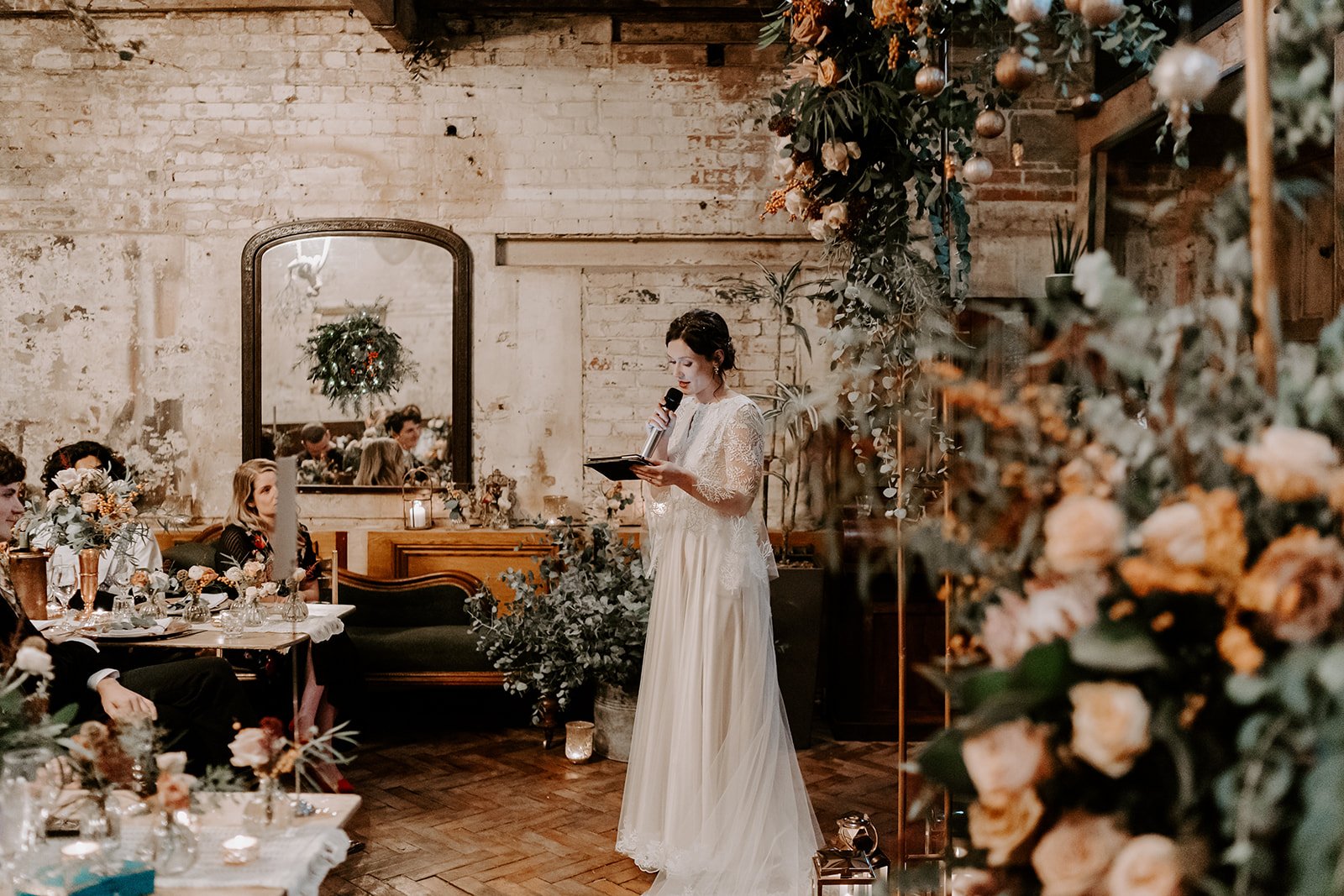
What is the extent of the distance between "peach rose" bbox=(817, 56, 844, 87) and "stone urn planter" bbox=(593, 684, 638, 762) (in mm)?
3047

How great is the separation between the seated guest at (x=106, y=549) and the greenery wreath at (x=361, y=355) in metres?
1.37

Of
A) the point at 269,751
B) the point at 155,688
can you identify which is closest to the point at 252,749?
the point at 269,751

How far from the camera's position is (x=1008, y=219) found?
5980mm

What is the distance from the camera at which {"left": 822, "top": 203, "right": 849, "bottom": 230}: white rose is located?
2.64 m

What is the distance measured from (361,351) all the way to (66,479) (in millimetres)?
2341

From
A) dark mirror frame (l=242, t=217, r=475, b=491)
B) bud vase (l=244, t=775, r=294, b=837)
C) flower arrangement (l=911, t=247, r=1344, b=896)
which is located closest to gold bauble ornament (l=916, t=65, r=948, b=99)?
flower arrangement (l=911, t=247, r=1344, b=896)

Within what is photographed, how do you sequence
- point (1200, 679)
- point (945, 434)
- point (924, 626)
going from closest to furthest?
1. point (1200, 679)
2. point (945, 434)
3. point (924, 626)

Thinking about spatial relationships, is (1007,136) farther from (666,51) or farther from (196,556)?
(196,556)

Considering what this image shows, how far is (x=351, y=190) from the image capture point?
20.2ft

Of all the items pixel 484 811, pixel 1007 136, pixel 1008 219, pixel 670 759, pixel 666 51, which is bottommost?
pixel 484 811

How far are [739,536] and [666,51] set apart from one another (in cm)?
360

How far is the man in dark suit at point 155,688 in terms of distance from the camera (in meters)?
3.12

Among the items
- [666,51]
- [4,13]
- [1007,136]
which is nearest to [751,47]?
[666,51]

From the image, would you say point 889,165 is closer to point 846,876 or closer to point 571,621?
point 846,876
